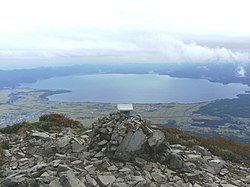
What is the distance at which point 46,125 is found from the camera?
22797mm

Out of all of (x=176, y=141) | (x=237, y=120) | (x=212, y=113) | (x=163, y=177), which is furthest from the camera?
(x=212, y=113)

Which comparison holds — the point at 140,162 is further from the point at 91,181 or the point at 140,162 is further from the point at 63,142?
the point at 63,142

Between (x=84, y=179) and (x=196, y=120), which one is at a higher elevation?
(x=84, y=179)

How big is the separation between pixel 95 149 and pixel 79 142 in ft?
5.69

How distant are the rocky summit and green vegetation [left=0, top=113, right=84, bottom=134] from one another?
4.35 meters

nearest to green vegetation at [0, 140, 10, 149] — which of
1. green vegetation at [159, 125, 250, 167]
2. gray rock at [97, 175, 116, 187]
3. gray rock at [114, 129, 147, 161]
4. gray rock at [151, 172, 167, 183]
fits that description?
gray rock at [114, 129, 147, 161]

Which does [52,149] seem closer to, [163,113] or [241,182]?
[241,182]

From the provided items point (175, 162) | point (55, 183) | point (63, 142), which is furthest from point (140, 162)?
point (63, 142)

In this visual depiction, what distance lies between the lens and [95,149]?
14977 mm

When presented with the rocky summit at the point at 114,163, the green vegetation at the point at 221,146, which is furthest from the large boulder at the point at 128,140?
the green vegetation at the point at 221,146

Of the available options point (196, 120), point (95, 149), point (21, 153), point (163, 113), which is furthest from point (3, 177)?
A: point (163, 113)

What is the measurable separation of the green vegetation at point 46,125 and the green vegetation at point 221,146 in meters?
7.68

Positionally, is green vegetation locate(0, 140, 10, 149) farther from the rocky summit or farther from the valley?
the valley

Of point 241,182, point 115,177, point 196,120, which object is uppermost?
point 115,177
